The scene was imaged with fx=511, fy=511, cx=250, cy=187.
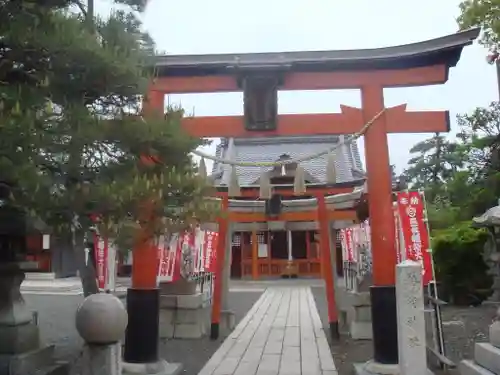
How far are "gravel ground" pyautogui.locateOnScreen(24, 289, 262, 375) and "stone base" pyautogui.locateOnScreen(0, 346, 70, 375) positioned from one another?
0.75m

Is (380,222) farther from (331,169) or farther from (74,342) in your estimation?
(74,342)

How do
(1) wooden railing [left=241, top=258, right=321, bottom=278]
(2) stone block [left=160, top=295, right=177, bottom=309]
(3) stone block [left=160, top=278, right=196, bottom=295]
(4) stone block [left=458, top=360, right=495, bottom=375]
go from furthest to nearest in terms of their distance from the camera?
(1) wooden railing [left=241, top=258, right=321, bottom=278] → (3) stone block [left=160, top=278, right=196, bottom=295] → (2) stone block [left=160, top=295, right=177, bottom=309] → (4) stone block [left=458, top=360, right=495, bottom=375]

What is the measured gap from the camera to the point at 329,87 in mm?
6699

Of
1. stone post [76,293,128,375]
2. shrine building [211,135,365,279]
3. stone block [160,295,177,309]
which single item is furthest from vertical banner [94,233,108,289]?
shrine building [211,135,365,279]

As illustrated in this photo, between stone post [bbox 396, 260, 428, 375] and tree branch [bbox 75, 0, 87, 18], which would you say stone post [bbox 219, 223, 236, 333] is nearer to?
stone post [bbox 396, 260, 428, 375]

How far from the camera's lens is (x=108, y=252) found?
828 cm

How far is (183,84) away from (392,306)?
385cm

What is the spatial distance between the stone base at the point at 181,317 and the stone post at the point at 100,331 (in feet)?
19.4

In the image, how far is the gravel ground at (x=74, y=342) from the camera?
7.41 m

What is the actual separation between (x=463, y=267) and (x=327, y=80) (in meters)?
9.55

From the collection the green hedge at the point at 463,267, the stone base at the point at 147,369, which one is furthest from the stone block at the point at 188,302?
the green hedge at the point at 463,267

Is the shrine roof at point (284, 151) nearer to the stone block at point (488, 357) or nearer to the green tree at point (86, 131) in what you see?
the stone block at point (488, 357)

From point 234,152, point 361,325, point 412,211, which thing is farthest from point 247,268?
point 412,211

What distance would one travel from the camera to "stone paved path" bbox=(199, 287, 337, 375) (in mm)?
6875
